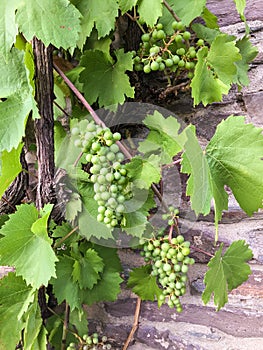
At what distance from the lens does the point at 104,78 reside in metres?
0.96

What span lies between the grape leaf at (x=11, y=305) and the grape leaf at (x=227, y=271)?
43 centimetres

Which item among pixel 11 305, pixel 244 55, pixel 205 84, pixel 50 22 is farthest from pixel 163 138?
pixel 11 305

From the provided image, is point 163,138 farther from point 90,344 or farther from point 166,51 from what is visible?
point 90,344

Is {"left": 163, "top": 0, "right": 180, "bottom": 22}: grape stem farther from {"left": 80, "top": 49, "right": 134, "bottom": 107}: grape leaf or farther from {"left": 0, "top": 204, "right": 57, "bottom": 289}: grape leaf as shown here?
{"left": 0, "top": 204, "right": 57, "bottom": 289}: grape leaf

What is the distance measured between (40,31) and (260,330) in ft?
2.97

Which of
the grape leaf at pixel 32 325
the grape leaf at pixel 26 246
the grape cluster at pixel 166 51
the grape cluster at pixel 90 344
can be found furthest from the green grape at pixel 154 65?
the grape cluster at pixel 90 344

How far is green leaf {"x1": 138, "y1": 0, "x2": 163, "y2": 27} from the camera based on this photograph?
781mm

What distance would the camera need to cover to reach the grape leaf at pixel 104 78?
0.93 metres

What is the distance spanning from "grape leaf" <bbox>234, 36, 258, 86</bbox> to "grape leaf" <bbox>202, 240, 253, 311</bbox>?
39 centimetres

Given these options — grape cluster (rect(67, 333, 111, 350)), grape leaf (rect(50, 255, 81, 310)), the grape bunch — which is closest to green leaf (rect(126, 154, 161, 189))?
the grape bunch

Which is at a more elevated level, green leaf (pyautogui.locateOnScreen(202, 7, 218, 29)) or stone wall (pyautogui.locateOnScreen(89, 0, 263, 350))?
green leaf (pyautogui.locateOnScreen(202, 7, 218, 29))

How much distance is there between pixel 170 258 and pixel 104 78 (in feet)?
1.46

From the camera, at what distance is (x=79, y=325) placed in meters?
1.18

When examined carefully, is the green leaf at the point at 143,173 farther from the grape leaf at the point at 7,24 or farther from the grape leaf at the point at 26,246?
the grape leaf at the point at 7,24
